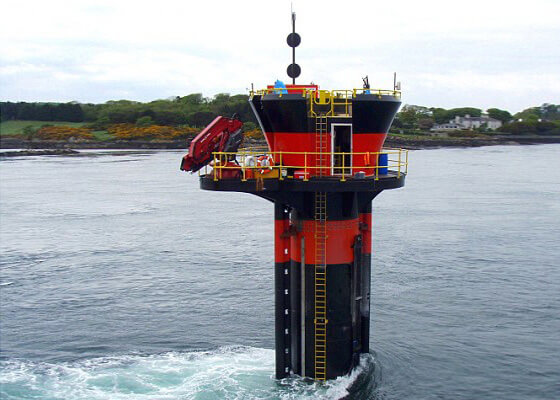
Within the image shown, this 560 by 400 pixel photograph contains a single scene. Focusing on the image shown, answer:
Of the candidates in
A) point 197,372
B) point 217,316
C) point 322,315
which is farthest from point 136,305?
point 322,315

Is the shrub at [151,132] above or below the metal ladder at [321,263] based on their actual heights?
above

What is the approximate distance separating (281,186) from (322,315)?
3.85 m

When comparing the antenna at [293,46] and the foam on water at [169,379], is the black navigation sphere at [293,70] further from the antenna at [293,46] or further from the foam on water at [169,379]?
the foam on water at [169,379]

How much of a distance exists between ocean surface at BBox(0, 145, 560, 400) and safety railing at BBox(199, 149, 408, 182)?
19.5 ft

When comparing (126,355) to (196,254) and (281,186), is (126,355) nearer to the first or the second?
(281,186)

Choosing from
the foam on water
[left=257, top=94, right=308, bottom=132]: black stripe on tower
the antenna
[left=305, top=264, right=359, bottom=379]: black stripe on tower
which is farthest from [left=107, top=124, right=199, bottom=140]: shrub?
[left=305, top=264, right=359, bottom=379]: black stripe on tower

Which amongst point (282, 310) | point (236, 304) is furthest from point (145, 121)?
point (282, 310)

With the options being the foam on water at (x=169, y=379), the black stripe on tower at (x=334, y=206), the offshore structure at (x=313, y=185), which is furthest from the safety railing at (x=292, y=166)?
the foam on water at (x=169, y=379)

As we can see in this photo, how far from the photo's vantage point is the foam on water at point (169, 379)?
20453 mm

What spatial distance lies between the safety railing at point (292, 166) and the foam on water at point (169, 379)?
5902 mm

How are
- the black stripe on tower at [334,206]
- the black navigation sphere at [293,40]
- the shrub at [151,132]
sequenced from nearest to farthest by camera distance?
the black stripe on tower at [334,206] < the black navigation sphere at [293,40] < the shrub at [151,132]

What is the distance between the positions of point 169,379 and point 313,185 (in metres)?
8.45

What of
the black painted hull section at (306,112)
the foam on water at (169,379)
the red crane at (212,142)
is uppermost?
the black painted hull section at (306,112)

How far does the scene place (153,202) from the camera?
6431 centimetres
